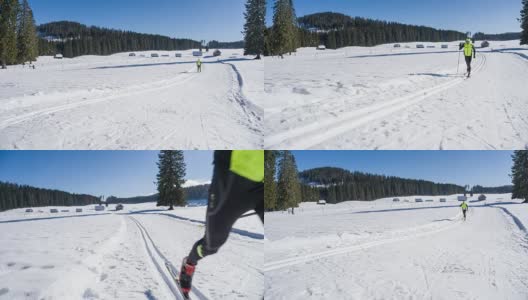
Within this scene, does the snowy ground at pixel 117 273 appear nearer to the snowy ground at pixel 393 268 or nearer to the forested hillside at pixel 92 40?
the snowy ground at pixel 393 268

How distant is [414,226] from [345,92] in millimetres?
7605

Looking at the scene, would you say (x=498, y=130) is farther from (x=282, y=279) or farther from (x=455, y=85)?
(x=455, y=85)

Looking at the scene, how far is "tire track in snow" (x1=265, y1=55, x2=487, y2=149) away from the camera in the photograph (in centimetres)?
673

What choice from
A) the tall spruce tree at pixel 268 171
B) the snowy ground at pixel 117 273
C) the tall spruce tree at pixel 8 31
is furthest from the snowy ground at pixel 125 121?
the tall spruce tree at pixel 8 31

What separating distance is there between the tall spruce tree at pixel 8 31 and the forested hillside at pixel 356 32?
51070mm

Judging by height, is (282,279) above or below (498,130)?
below

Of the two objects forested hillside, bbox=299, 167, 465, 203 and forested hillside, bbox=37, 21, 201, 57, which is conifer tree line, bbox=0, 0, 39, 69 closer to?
forested hillside, bbox=299, 167, 465, 203

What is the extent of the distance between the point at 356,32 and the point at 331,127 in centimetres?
10521

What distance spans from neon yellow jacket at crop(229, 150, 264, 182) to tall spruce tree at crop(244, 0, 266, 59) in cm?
5049

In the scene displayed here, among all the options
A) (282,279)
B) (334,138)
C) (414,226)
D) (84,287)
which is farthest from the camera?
(414,226)

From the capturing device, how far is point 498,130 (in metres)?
7.68

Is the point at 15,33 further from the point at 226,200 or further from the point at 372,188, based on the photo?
the point at 372,188

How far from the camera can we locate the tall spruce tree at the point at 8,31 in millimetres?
Result: 43297

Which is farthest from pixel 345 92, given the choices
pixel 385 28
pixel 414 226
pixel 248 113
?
pixel 385 28
